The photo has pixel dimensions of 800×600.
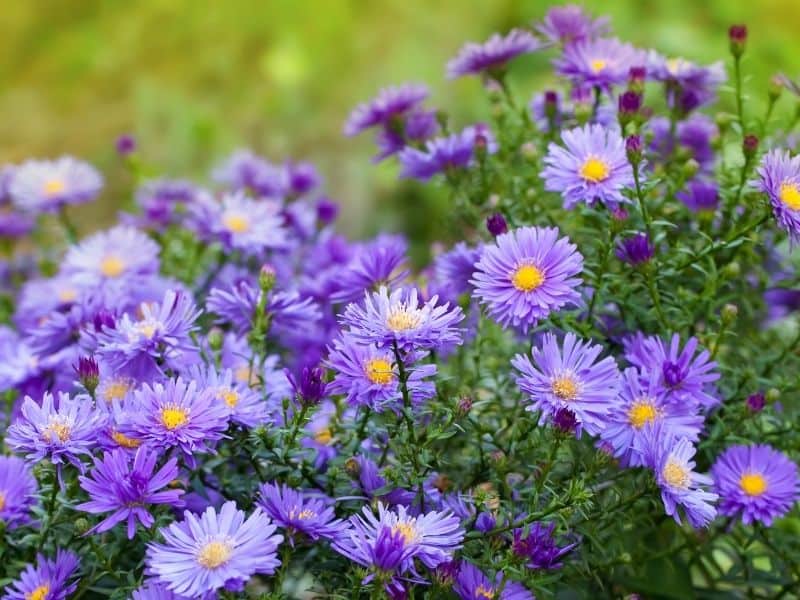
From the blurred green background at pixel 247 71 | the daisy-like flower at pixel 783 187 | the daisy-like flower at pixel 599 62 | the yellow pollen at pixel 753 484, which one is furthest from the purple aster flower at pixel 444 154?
the blurred green background at pixel 247 71

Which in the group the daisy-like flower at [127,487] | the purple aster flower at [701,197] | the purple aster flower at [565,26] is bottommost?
the daisy-like flower at [127,487]

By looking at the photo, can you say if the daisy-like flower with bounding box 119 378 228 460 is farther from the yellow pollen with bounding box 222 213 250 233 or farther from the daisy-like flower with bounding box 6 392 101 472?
the yellow pollen with bounding box 222 213 250 233

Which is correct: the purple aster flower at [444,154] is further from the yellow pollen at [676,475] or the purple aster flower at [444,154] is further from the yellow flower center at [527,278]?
the yellow pollen at [676,475]

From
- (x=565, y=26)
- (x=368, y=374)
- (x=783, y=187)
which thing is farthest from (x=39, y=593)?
(x=565, y=26)

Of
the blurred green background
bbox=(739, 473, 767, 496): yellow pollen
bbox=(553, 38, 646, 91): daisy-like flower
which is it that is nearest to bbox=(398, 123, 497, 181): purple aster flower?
bbox=(553, 38, 646, 91): daisy-like flower

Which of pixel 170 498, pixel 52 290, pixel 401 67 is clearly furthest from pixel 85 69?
pixel 170 498

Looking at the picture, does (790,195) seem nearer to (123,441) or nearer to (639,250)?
(639,250)
